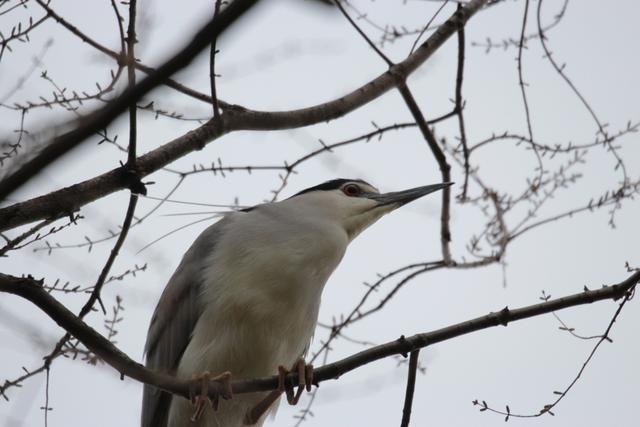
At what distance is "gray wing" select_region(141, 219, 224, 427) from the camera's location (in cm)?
334

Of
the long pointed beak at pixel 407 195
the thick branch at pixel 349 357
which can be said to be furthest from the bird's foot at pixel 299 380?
the long pointed beak at pixel 407 195

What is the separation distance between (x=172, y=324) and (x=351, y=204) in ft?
3.56

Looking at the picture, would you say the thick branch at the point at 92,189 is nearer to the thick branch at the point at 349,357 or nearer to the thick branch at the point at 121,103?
the thick branch at the point at 349,357

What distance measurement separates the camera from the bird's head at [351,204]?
→ 3783 mm

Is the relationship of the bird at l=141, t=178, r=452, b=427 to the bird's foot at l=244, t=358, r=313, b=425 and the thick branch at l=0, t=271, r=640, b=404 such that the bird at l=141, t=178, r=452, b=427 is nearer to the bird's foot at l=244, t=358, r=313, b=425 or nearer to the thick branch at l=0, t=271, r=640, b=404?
the bird's foot at l=244, t=358, r=313, b=425

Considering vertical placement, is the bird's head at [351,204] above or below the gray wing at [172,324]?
above

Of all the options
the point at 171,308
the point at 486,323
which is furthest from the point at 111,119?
the point at 171,308

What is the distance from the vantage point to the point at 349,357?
2260 millimetres

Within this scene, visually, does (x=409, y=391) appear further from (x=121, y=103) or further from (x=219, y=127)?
(x=121, y=103)

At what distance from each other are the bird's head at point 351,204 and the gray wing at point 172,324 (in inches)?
20.2

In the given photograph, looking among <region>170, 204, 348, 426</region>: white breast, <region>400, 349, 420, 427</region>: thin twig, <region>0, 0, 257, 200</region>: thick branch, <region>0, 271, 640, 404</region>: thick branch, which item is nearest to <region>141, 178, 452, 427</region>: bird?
<region>170, 204, 348, 426</region>: white breast

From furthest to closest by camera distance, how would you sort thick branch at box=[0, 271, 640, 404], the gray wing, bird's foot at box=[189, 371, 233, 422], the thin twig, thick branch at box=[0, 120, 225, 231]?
the gray wing → bird's foot at box=[189, 371, 233, 422] → the thin twig → thick branch at box=[0, 120, 225, 231] → thick branch at box=[0, 271, 640, 404]

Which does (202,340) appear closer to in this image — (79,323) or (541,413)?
(79,323)

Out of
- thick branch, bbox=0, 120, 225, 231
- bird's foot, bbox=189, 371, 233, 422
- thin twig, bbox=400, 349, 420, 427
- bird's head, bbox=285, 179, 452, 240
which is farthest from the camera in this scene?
bird's head, bbox=285, 179, 452, 240
